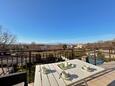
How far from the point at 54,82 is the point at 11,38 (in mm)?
28765

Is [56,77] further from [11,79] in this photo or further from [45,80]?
[11,79]

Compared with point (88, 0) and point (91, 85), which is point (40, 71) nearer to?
point (91, 85)

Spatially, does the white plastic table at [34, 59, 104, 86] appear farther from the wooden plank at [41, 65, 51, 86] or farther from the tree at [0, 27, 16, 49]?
the tree at [0, 27, 16, 49]

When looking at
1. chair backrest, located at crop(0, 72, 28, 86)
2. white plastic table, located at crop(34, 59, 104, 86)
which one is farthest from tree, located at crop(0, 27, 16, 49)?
chair backrest, located at crop(0, 72, 28, 86)

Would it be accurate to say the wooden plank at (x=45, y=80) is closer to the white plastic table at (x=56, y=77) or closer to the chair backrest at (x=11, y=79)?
the white plastic table at (x=56, y=77)

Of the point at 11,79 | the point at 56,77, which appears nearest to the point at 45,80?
the point at 56,77

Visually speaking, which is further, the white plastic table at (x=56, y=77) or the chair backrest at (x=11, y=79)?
the white plastic table at (x=56, y=77)

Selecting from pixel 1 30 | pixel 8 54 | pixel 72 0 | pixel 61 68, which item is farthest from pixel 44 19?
pixel 61 68

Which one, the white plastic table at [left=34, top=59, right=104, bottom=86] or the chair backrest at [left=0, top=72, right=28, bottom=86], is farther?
the white plastic table at [left=34, top=59, right=104, bottom=86]

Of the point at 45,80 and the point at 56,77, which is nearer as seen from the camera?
the point at 45,80

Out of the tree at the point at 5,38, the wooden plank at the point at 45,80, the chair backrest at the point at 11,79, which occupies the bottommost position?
the wooden plank at the point at 45,80

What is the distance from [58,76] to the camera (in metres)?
2.01

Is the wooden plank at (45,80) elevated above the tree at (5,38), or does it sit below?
below

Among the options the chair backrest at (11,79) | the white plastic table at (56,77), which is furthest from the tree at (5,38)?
the chair backrest at (11,79)
